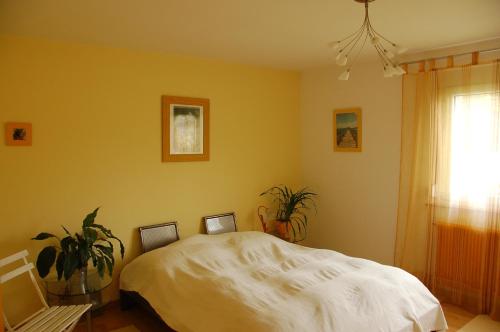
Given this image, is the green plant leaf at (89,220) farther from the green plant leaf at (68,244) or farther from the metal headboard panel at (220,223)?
the metal headboard panel at (220,223)

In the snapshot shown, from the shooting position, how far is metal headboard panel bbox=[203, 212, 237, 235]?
3.96m

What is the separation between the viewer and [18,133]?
9.56 feet

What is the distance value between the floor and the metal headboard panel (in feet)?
3.41

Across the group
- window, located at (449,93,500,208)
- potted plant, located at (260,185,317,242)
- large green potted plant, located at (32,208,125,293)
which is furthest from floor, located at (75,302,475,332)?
potted plant, located at (260,185,317,242)

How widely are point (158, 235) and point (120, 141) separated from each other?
3.15 feet

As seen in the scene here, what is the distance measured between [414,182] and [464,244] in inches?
27.3

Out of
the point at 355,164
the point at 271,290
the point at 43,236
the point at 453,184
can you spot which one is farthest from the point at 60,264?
the point at 453,184

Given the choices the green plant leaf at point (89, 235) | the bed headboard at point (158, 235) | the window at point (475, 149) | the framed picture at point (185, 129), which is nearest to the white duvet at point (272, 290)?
the bed headboard at point (158, 235)

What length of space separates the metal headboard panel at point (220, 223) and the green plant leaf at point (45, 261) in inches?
59.9

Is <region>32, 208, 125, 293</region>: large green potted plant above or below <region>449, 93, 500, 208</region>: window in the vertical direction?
below

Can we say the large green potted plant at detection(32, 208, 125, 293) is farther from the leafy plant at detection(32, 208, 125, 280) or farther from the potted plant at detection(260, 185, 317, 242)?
the potted plant at detection(260, 185, 317, 242)

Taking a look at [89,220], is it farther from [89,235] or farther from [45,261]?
[45,261]

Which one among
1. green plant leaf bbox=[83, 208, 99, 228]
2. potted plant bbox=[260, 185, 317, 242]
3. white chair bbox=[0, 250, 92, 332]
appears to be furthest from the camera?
potted plant bbox=[260, 185, 317, 242]

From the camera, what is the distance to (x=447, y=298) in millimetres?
3557
